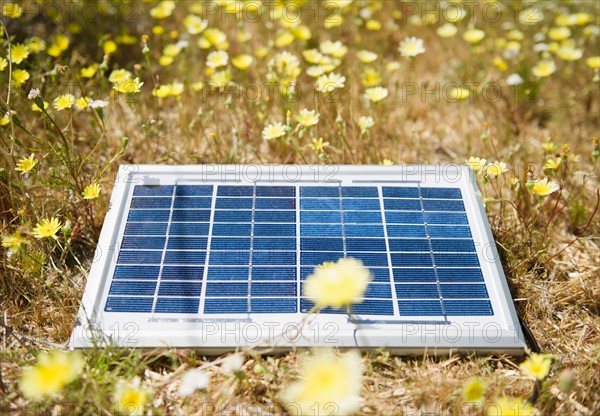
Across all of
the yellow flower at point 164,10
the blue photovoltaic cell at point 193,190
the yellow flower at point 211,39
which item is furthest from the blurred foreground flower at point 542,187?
the yellow flower at point 164,10

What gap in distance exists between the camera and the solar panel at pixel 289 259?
6.40 feet

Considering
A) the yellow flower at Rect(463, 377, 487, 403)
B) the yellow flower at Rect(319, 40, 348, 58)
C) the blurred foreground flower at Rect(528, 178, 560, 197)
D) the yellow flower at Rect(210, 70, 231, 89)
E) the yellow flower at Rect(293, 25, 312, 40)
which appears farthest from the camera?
the yellow flower at Rect(293, 25, 312, 40)

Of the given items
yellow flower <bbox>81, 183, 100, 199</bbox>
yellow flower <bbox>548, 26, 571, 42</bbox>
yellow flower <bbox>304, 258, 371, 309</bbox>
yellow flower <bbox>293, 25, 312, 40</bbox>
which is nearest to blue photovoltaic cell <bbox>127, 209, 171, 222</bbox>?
yellow flower <bbox>81, 183, 100, 199</bbox>

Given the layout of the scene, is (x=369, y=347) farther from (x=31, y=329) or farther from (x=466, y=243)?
(x=31, y=329)

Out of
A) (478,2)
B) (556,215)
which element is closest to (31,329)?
(556,215)

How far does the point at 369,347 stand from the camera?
1.94 metres

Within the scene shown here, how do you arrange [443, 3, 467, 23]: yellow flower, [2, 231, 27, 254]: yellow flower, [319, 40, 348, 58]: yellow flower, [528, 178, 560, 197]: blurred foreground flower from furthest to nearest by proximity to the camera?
[443, 3, 467, 23]: yellow flower, [319, 40, 348, 58]: yellow flower, [528, 178, 560, 197]: blurred foreground flower, [2, 231, 27, 254]: yellow flower

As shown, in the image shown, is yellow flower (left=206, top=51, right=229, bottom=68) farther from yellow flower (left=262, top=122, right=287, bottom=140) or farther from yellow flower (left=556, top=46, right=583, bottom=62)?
yellow flower (left=556, top=46, right=583, bottom=62)

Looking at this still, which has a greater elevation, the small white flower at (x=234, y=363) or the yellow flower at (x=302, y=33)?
the yellow flower at (x=302, y=33)

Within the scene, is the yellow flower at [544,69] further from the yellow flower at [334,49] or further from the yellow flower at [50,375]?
the yellow flower at [50,375]

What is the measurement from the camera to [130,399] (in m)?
1.77

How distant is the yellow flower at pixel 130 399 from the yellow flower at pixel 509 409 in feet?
3.49

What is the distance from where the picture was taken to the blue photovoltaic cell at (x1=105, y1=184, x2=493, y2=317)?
2.02 metres

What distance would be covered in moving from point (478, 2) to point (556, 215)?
2.54m
